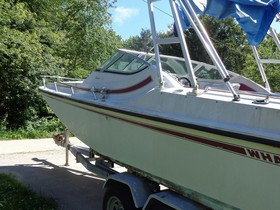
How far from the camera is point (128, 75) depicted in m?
5.04

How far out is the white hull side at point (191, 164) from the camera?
A: 3188 millimetres

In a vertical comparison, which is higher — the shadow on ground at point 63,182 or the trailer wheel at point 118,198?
the trailer wheel at point 118,198

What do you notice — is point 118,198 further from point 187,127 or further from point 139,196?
point 187,127

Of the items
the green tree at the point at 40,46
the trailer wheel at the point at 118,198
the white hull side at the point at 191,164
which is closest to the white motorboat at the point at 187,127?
the white hull side at the point at 191,164

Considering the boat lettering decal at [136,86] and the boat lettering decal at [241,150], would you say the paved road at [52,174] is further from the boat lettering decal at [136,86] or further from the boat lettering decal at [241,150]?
the boat lettering decal at [241,150]

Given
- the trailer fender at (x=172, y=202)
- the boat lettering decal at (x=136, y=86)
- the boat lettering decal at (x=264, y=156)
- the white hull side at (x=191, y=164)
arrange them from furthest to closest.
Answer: the boat lettering decal at (x=136, y=86) < the trailer fender at (x=172, y=202) < the white hull side at (x=191, y=164) < the boat lettering decal at (x=264, y=156)

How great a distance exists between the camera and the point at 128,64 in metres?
5.22

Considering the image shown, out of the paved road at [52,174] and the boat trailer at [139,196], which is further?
the paved road at [52,174]

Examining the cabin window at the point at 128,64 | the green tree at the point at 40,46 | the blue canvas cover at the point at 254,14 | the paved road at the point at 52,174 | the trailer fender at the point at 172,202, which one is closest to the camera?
the blue canvas cover at the point at 254,14

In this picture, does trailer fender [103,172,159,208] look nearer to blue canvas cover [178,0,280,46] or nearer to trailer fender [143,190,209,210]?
trailer fender [143,190,209,210]

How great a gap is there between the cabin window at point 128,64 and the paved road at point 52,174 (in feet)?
7.06

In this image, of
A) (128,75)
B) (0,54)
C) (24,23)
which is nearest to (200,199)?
(128,75)

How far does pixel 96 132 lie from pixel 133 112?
3.88ft

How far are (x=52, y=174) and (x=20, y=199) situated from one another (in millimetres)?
2047
